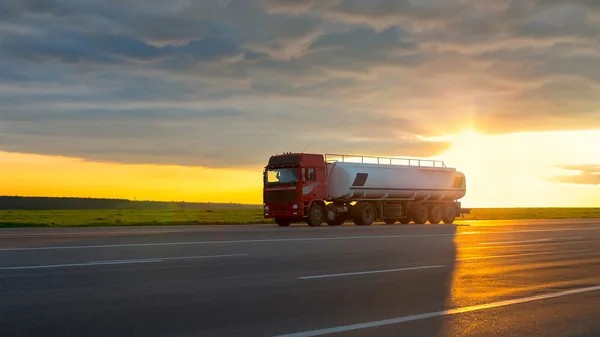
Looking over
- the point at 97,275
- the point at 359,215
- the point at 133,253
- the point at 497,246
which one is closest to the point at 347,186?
the point at 359,215

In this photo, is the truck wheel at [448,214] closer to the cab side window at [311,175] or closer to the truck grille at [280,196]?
the cab side window at [311,175]

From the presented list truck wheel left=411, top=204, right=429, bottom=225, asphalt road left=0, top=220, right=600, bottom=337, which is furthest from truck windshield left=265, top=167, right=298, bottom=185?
asphalt road left=0, top=220, right=600, bottom=337

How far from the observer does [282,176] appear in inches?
1510

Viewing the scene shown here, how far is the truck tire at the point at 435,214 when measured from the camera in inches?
1821

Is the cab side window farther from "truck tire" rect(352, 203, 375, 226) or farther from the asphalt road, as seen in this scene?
the asphalt road

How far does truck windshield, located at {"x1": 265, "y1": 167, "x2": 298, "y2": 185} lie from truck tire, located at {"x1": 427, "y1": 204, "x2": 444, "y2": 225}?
12.3 metres

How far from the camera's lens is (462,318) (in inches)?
337

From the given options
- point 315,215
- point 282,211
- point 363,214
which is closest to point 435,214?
point 363,214

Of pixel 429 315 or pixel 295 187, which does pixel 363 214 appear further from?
pixel 429 315

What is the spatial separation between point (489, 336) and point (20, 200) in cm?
16878

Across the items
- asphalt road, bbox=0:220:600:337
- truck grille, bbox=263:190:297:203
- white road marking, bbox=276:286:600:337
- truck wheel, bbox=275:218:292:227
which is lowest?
white road marking, bbox=276:286:600:337

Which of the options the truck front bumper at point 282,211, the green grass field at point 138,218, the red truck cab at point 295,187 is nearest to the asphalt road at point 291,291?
the truck front bumper at point 282,211

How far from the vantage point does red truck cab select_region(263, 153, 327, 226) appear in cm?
3791

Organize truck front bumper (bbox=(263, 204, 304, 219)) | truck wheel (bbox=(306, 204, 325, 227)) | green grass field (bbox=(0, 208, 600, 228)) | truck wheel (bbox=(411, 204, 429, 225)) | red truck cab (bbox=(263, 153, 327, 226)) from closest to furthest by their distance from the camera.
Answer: truck front bumper (bbox=(263, 204, 304, 219)) < red truck cab (bbox=(263, 153, 327, 226)) < truck wheel (bbox=(306, 204, 325, 227)) < green grass field (bbox=(0, 208, 600, 228)) < truck wheel (bbox=(411, 204, 429, 225))
